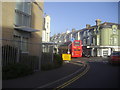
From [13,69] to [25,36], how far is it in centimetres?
698

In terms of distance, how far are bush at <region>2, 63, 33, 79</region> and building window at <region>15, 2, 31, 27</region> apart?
19.8 ft

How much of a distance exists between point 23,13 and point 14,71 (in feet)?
25.7

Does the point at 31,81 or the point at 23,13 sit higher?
the point at 23,13

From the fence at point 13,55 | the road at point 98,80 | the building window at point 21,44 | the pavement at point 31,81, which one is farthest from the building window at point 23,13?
the road at point 98,80

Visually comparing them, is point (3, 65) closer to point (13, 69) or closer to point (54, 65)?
point (13, 69)

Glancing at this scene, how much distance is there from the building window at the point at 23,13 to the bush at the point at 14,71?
19.8ft

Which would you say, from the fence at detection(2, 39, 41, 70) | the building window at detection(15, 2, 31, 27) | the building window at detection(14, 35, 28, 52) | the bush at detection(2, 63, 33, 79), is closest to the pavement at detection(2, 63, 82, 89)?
the bush at detection(2, 63, 33, 79)

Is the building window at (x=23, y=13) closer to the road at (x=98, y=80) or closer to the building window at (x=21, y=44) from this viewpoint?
the building window at (x=21, y=44)

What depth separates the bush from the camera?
31.1 ft

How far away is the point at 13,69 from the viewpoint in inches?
388

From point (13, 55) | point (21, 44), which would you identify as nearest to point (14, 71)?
point (13, 55)

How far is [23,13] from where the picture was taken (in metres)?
16.1

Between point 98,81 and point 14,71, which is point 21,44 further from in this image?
point 98,81

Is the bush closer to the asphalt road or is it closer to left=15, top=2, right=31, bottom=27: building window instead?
the asphalt road
